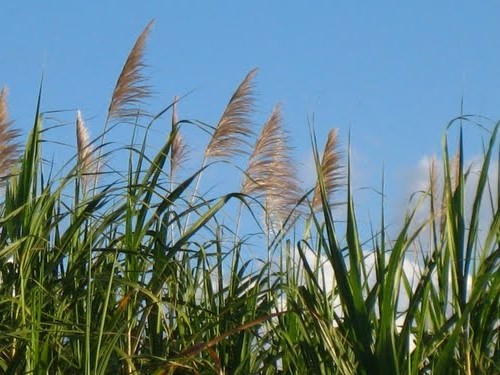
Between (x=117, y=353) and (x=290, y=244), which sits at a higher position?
(x=290, y=244)

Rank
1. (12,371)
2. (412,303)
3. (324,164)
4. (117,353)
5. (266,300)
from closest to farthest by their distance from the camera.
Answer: (412,303) → (12,371) → (117,353) → (266,300) → (324,164)

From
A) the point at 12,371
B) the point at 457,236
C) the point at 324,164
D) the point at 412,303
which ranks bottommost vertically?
the point at 12,371

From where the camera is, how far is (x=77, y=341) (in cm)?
335

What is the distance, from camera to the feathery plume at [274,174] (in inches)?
189

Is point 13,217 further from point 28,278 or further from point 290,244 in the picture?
point 290,244

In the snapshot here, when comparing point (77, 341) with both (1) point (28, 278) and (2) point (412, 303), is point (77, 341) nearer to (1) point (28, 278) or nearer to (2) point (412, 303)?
(1) point (28, 278)

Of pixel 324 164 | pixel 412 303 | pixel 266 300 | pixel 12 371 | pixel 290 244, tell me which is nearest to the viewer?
pixel 412 303

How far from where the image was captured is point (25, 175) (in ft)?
11.9

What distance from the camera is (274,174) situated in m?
5.00

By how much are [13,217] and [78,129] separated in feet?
4.45

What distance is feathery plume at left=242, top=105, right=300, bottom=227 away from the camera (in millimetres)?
4805

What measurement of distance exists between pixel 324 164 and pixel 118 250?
1528mm

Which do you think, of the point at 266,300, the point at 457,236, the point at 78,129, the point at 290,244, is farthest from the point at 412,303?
the point at 78,129

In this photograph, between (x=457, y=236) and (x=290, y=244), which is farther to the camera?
(x=290, y=244)
